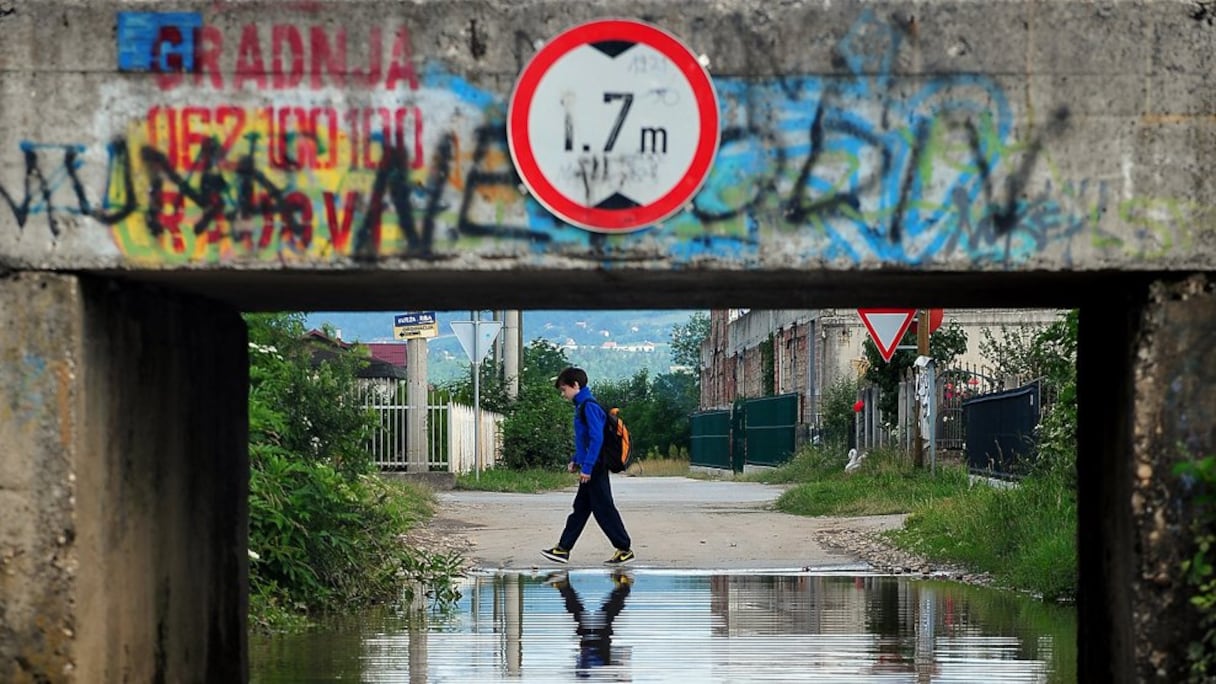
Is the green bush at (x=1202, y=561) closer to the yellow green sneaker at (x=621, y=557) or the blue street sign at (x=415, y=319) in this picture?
the yellow green sneaker at (x=621, y=557)

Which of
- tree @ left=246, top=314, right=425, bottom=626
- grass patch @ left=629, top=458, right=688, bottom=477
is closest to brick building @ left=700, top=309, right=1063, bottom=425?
grass patch @ left=629, top=458, right=688, bottom=477

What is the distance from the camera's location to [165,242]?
6844mm

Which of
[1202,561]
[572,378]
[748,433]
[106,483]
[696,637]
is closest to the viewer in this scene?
[1202,561]

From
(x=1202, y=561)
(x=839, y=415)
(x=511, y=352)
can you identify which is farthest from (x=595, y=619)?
(x=511, y=352)

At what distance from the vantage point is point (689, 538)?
20734 millimetres

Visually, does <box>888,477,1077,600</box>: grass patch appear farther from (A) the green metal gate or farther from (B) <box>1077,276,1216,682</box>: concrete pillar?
(A) the green metal gate

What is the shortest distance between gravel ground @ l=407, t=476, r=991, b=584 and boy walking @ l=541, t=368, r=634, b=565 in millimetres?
264

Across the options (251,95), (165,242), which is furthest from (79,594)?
A: (251,95)

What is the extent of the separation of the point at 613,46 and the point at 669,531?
15.5 metres

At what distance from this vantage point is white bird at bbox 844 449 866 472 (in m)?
32.4

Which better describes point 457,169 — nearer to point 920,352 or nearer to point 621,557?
point 621,557

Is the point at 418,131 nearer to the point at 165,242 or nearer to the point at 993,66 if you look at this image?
the point at 165,242

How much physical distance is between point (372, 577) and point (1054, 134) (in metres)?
8.42

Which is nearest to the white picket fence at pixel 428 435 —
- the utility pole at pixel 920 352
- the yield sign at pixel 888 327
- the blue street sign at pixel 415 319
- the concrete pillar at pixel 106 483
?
the blue street sign at pixel 415 319
